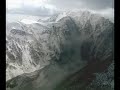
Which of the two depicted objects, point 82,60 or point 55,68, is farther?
point 55,68

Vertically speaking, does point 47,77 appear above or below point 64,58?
below
